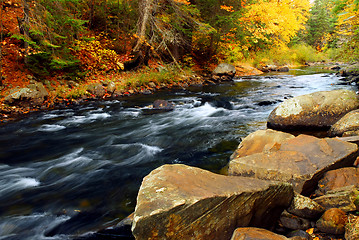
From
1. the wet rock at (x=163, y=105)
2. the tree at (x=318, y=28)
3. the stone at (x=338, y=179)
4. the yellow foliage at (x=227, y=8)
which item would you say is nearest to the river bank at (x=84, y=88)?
the wet rock at (x=163, y=105)

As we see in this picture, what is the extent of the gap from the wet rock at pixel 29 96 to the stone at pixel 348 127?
992cm

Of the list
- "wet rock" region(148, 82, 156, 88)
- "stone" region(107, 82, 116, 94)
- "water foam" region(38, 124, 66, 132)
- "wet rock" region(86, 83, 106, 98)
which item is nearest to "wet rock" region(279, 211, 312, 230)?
"water foam" region(38, 124, 66, 132)

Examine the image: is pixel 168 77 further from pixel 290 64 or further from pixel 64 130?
pixel 290 64

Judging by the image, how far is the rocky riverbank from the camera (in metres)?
1.91

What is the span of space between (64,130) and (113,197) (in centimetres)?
449

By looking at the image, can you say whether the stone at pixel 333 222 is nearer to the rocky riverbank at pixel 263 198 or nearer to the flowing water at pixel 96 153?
the rocky riverbank at pixel 263 198

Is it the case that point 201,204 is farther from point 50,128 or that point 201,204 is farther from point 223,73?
point 223,73

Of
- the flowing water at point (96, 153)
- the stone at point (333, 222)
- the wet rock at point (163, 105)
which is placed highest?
the stone at point (333, 222)

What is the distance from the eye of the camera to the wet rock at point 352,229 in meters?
2.00

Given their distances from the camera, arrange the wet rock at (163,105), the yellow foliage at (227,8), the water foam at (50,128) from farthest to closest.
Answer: the yellow foliage at (227,8) → the wet rock at (163,105) → the water foam at (50,128)

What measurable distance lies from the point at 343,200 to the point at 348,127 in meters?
2.86

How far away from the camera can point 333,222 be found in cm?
225

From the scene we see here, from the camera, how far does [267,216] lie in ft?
7.89

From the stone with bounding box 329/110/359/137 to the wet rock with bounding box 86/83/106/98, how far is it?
9603mm
